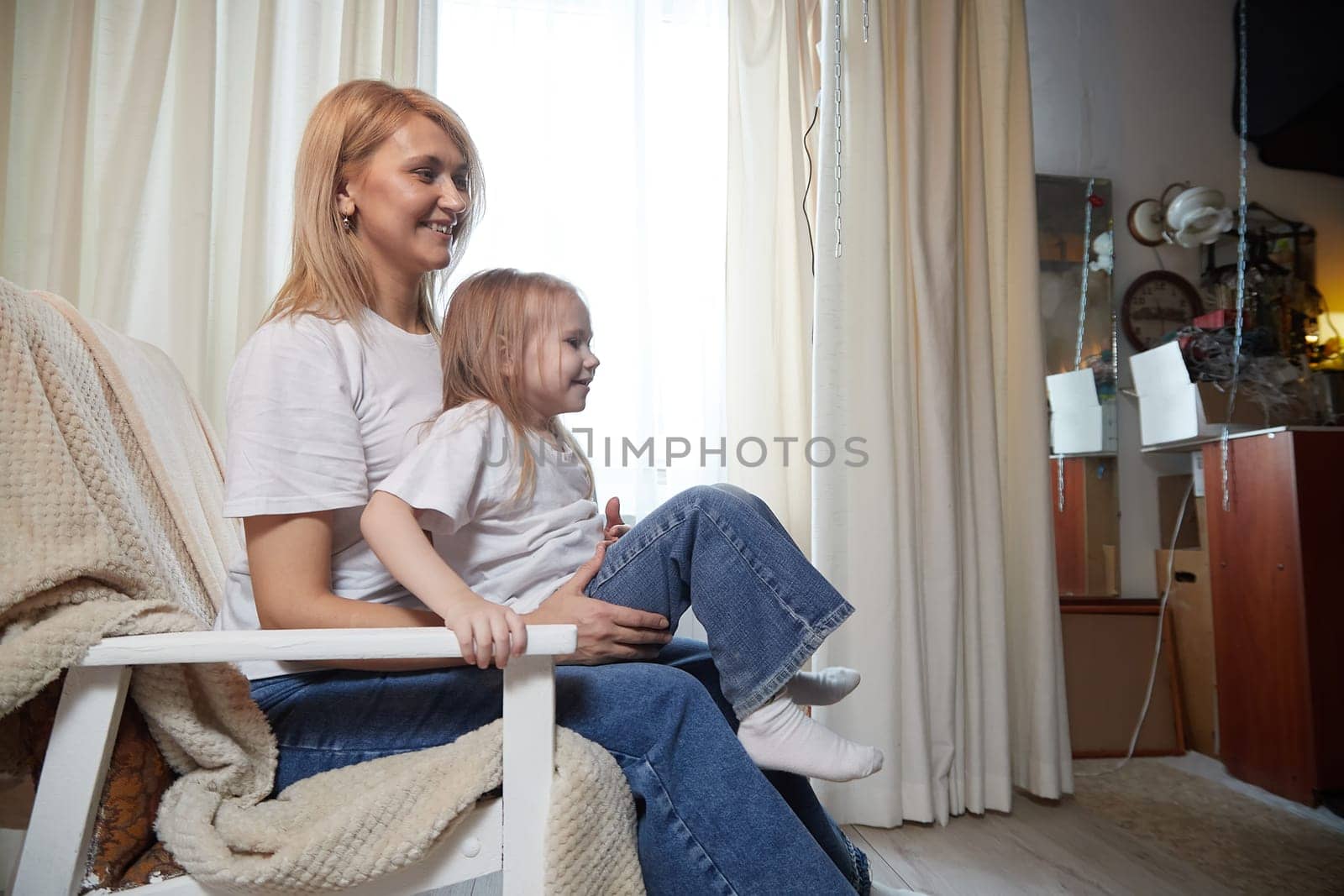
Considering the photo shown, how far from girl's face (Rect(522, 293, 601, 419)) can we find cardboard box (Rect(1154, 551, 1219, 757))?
6.55 feet

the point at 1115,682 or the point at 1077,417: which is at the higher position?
the point at 1077,417

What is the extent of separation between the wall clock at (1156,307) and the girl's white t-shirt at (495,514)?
2102 millimetres

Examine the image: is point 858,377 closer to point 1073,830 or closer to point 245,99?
point 1073,830

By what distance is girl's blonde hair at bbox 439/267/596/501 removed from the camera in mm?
1048

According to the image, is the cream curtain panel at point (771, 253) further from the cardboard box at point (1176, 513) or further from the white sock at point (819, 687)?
the cardboard box at point (1176, 513)

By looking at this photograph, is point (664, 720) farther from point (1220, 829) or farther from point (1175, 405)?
point (1175, 405)

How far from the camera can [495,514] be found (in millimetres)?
1003

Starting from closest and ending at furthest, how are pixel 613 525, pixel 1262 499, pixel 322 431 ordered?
pixel 322 431 < pixel 613 525 < pixel 1262 499

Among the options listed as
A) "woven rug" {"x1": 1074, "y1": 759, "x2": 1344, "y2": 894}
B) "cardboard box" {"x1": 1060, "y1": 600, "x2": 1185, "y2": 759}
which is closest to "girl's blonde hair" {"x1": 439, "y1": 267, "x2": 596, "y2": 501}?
"woven rug" {"x1": 1074, "y1": 759, "x2": 1344, "y2": 894}

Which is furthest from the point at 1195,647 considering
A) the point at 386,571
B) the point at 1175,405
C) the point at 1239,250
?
the point at 386,571

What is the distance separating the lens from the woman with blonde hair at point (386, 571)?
77 centimetres

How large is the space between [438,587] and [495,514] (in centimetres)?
23

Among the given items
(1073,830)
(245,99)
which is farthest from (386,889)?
(245,99)

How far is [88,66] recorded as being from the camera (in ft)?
5.45
